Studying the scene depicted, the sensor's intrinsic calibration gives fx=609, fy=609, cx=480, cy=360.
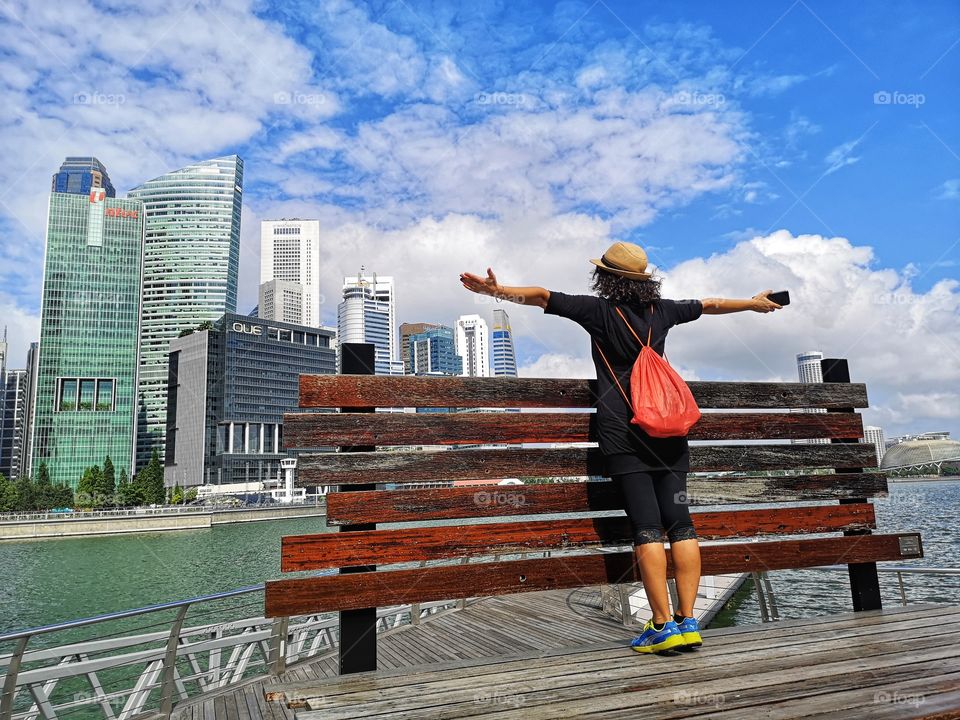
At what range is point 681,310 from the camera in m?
3.47

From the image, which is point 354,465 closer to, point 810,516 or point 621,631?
point 810,516

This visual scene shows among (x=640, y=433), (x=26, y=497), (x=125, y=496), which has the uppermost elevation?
(x=640, y=433)

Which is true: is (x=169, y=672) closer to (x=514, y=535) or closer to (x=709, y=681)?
(x=514, y=535)

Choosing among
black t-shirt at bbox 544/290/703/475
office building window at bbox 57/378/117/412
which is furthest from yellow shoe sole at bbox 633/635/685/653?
office building window at bbox 57/378/117/412

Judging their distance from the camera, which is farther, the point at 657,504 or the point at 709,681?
the point at 657,504

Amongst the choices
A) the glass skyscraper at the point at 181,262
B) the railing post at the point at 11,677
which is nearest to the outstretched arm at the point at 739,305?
the railing post at the point at 11,677

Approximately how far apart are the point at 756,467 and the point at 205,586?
33676 mm

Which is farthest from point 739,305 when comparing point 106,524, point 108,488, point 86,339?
point 86,339

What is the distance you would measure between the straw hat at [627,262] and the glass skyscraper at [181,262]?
180795 millimetres

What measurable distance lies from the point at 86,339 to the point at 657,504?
15998cm

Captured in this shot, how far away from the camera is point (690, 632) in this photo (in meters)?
2.62

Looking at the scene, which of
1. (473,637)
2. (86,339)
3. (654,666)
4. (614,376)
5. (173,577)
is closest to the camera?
(654,666)

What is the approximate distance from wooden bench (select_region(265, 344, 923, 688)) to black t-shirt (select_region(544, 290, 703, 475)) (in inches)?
11.4

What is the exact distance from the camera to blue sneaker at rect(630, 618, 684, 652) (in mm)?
2580
